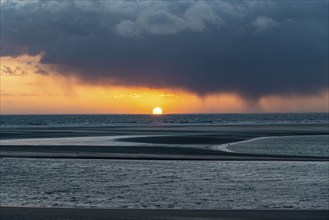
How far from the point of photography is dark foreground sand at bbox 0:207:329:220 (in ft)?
55.1

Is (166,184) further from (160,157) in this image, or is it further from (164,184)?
(160,157)

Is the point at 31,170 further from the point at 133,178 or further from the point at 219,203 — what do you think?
the point at 219,203

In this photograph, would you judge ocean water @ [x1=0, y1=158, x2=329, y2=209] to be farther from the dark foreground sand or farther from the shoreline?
the shoreline

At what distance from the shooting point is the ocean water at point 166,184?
2092 centimetres

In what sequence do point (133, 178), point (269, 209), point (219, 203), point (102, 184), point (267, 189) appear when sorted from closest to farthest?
point (269, 209)
point (219, 203)
point (267, 189)
point (102, 184)
point (133, 178)

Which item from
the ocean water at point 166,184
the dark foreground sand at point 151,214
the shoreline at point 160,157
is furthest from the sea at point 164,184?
the shoreline at point 160,157

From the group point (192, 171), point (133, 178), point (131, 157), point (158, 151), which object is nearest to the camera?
point (133, 178)

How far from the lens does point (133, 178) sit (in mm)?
28406

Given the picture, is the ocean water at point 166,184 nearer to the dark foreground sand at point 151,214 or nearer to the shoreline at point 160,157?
the dark foreground sand at point 151,214

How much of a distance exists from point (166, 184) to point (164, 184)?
9cm

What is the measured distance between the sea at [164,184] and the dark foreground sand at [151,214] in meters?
1.80

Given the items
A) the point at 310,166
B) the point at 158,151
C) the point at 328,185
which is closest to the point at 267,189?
the point at 328,185

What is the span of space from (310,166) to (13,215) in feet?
71.1

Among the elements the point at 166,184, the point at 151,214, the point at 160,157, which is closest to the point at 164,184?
the point at 166,184
